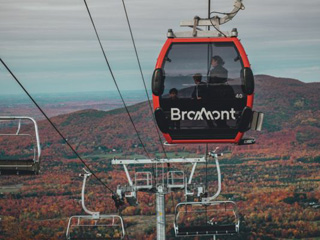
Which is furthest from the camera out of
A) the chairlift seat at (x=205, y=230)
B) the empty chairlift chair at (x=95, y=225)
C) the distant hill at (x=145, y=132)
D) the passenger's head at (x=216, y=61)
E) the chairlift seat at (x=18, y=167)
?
the distant hill at (x=145, y=132)

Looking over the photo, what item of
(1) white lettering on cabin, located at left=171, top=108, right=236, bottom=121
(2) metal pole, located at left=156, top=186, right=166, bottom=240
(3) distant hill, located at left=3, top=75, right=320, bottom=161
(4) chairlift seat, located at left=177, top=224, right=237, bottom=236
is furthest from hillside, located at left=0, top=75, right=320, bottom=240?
(1) white lettering on cabin, located at left=171, top=108, right=236, bottom=121

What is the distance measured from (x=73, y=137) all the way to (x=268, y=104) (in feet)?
160

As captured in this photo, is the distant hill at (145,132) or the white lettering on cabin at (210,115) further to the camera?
the distant hill at (145,132)

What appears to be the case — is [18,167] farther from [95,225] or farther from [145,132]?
[145,132]

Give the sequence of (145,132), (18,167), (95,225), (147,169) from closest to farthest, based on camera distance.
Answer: (18,167)
(95,225)
(147,169)
(145,132)

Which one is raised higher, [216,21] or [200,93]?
[216,21]

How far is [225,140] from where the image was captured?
54.6 ft

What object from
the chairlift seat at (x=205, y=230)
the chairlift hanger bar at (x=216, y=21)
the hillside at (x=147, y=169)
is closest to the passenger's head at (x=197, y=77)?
the chairlift hanger bar at (x=216, y=21)

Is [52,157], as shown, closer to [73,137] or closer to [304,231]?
[73,137]

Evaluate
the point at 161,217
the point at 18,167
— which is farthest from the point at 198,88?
the point at 161,217

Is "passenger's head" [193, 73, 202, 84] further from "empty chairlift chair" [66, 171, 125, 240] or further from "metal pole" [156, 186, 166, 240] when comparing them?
"metal pole" [156, 186, 166, 240]

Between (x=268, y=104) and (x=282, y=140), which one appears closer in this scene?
(x=282, y=140)

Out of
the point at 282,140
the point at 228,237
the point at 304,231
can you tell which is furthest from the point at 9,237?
the point at 282,140

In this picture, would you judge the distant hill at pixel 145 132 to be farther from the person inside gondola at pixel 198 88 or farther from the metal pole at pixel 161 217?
the person inside gondola at pixel 198 88
